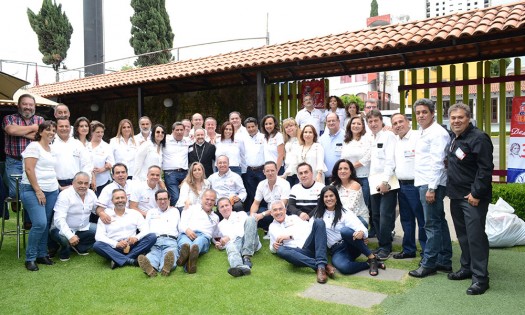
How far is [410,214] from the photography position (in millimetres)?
5172

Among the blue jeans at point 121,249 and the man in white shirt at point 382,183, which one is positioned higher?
the man in white shirt at point 382,183

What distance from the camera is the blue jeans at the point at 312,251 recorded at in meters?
4.68

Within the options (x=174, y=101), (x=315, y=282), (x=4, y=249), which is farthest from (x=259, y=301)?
(x=174, y=101)

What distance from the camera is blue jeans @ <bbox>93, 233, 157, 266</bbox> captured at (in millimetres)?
5133

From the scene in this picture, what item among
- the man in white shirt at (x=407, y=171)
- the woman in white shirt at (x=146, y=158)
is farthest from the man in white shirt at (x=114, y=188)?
the man in white shirt at (x=407, y=171)

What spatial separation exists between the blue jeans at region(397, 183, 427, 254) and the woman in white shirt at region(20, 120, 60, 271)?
13.3ft

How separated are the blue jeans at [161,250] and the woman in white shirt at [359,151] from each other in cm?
238

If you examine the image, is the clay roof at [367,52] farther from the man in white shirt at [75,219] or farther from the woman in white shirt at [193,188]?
the man in white shirt at [75,219]

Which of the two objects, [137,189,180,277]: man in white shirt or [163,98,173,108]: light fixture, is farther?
[163,98,173,108]: light fixture

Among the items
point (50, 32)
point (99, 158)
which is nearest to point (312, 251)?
point (99, 158)

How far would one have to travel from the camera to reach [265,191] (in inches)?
240

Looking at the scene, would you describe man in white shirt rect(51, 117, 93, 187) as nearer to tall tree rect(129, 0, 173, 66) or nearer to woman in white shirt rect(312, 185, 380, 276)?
woman in white shirt rect(312, 185, 380, 276)

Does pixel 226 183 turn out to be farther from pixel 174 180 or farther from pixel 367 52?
pixel 367 52

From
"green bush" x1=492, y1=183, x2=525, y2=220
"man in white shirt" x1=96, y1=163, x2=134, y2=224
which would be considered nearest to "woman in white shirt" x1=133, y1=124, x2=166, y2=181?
"man in white shirt" x1=96, y1=163, x2=134, y2=224
